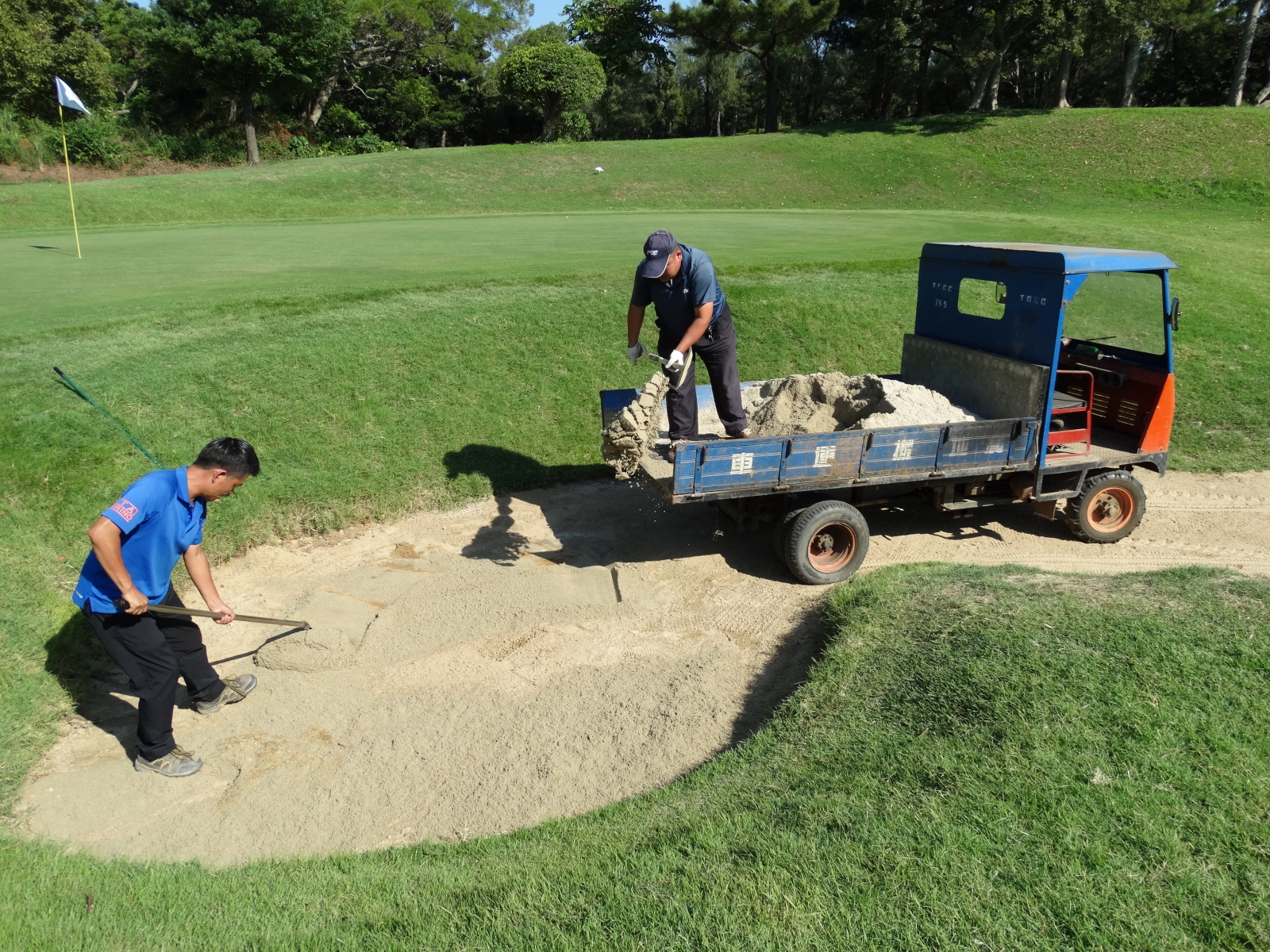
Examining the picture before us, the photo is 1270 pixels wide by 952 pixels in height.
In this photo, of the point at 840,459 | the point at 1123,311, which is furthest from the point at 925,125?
the point at 840,459

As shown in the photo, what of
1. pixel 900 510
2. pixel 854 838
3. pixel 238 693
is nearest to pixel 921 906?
pixel 854 838

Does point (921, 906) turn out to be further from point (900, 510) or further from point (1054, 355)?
point (900, 510)

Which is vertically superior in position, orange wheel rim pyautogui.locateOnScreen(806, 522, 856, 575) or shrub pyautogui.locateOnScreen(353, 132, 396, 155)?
shrub pyautogui.locateOnScreen(353, 132, 396, 155)

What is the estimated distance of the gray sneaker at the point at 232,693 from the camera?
5863 millimetres

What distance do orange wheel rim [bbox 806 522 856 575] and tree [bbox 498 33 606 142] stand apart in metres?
41.5

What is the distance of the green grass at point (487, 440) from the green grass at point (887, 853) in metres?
0.02

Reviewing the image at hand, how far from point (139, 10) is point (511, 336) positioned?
5274 centimetres

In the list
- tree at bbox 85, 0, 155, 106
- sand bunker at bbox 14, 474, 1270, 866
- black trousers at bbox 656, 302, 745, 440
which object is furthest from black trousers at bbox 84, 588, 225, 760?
tree at bbox 85, 0, 155, 106

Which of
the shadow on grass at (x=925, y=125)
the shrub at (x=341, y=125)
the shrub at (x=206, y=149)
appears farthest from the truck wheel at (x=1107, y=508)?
the shrub at (x=341, y=125)

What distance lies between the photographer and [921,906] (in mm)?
3365

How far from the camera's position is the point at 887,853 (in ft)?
12.0

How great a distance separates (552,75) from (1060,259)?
136 ft

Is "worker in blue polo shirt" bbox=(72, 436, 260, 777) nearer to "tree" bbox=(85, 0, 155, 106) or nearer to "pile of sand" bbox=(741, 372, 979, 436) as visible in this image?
"pile of sand" bbox=(741, 372, 979, 436)

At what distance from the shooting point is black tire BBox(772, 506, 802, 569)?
730 cm
